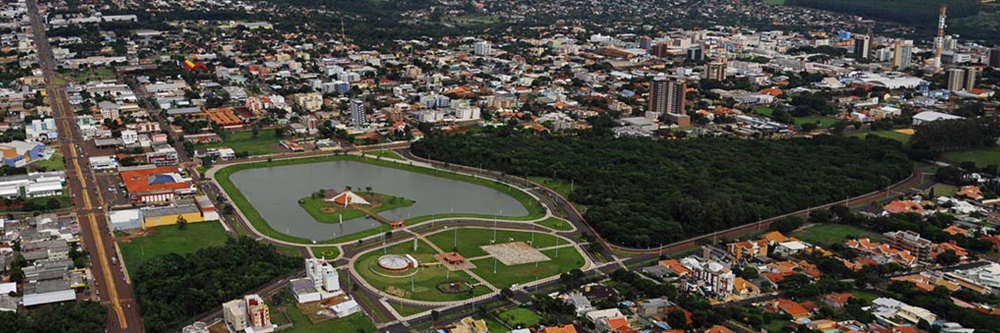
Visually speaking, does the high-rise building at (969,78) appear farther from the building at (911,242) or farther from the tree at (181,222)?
the tree at (181,222)

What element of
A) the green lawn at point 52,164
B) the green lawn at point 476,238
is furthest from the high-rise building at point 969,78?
the green lawn at point 52,164

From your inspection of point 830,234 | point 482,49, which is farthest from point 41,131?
point 482,49

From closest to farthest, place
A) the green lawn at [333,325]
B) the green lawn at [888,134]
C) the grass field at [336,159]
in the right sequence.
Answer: the green lawn at [333,325] → the grass field at [336,159] → the green lawn at [888,134]

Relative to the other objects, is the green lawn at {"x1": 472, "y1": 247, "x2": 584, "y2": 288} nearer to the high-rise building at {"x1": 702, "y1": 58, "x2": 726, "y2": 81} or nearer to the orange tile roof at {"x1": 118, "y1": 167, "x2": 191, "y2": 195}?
the orange tile roof at {"x1": 118, "y1": 167, "x2": 191, "y2": 195}

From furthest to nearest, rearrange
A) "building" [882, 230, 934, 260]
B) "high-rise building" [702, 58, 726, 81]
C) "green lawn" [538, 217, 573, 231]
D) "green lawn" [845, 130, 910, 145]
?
1. "high-rise building" [702, 58, 726, 81]
2. "green lawn" [845, 130, 910, 145]
3. "green lawn" [538, 217, 573, 231]
4. "building" [882, 230, 934, 260]

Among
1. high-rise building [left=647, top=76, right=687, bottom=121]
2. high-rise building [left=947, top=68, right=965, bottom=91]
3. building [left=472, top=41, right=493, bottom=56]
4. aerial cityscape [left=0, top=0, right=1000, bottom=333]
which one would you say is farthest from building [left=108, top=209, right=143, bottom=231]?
high-rise building [left=947, top=68, right=965, bottom=91]

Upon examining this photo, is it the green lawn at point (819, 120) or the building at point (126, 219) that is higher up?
the green lawn at point (819, 120)
